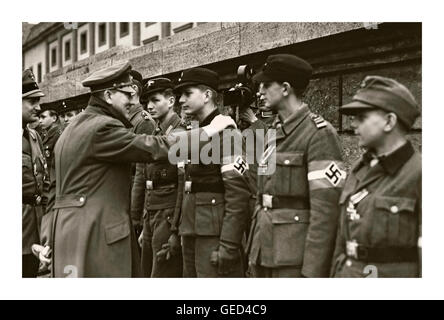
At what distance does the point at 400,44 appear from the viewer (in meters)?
4.50

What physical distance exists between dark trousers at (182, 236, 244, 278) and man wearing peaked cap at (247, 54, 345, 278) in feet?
0.87

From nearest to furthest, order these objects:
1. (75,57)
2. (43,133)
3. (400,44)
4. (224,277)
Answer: (224,277) → (400,44) → (43,133) → (75,57)

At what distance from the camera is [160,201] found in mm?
5176

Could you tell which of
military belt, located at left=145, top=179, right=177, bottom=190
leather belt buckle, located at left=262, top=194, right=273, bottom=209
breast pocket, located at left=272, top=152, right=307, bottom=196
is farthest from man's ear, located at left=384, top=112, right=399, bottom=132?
military belt, located at left=145, top=179, right=177, bottom=190

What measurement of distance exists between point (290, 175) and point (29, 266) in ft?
7.86

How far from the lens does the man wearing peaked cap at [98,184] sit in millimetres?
4055

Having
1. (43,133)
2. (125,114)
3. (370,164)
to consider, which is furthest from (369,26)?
(43,133)

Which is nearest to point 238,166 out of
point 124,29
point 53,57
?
point 124,29

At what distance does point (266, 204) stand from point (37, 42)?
987 inches

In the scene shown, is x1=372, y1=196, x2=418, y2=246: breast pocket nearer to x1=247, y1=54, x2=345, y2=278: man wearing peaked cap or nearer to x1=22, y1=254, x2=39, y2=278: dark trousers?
x1=247, y1=54, x2=345, y2=278: man wearing peaked cap
